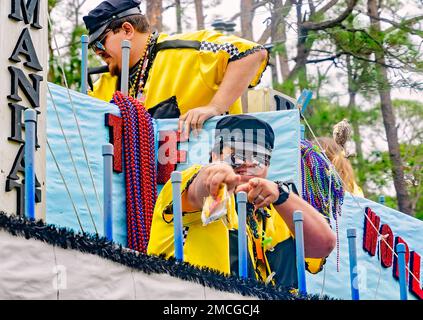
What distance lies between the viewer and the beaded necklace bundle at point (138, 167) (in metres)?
5.68

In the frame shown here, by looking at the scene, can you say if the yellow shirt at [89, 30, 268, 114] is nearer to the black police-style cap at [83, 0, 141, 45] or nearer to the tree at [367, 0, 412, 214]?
the black police-style cap at [83, 0, 141, 45]

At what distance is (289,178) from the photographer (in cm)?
603

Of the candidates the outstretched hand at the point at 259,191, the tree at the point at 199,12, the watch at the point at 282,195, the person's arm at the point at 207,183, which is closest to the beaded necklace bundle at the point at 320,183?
the watch at the point at 282,195

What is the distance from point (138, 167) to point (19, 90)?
4.97 ft

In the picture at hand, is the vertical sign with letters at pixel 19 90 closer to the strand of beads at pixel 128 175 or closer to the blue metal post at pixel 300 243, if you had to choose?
the blue metal post at pixel 300 243

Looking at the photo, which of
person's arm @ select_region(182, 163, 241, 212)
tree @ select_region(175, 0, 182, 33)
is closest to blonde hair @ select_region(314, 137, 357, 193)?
person's arm @ select_region(182, 163, 241, 212)

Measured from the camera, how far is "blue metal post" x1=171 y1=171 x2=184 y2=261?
13.9 ft

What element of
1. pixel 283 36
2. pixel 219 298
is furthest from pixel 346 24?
pixel 219 298

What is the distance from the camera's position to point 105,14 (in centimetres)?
612

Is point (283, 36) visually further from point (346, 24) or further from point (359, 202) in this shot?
point (359, 202)

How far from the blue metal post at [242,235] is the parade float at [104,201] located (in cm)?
10

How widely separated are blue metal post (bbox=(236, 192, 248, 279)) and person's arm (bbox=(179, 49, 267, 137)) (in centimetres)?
148
